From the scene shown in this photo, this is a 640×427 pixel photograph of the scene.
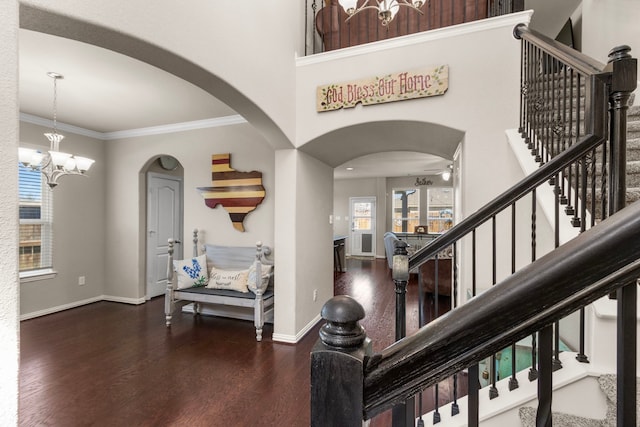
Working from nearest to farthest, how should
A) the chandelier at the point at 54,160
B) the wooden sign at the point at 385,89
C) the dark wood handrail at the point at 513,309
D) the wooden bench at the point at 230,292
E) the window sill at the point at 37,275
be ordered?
the dark wood handrail at the point at 513,309
the wooden sign at the point at 385,89
the chandelier at the point at 54,160
the wooden bench at the point at 230,292
the window sill at the point at 37,275

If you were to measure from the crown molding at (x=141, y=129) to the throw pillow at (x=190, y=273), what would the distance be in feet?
6.14

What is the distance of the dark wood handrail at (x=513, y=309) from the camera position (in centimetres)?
37

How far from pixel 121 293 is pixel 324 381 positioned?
5.29m

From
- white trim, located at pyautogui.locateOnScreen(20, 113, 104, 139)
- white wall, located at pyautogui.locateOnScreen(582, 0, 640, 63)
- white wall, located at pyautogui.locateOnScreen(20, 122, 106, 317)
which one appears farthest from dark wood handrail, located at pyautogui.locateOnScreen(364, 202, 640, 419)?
white trim, located at pyautogui.locateOnScreen(20, 113, 104, 139)

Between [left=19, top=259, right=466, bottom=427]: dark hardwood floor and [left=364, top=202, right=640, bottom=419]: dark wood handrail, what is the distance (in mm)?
1941

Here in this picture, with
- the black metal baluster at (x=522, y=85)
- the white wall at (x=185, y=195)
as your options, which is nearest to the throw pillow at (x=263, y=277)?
the white wall at (x=185, y=195)

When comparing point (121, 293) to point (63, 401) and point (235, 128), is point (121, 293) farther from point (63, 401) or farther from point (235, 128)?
point (235, 128)

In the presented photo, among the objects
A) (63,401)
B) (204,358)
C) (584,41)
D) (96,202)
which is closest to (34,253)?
(96,202)

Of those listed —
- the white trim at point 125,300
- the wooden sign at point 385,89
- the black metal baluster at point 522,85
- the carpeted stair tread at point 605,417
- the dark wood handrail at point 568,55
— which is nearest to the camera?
the carpeted stair tread at point 605,417

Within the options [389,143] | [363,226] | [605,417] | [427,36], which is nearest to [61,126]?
[389,143]

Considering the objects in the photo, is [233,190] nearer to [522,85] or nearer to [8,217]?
[8,217]

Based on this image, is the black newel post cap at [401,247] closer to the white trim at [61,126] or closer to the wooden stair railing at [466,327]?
the wooden stair railing at [466,327]

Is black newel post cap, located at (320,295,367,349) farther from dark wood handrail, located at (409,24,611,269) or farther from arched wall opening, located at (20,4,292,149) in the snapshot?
arched wall opening, located at (20,4,292,149)

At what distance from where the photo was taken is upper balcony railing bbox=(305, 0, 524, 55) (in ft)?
10.1
